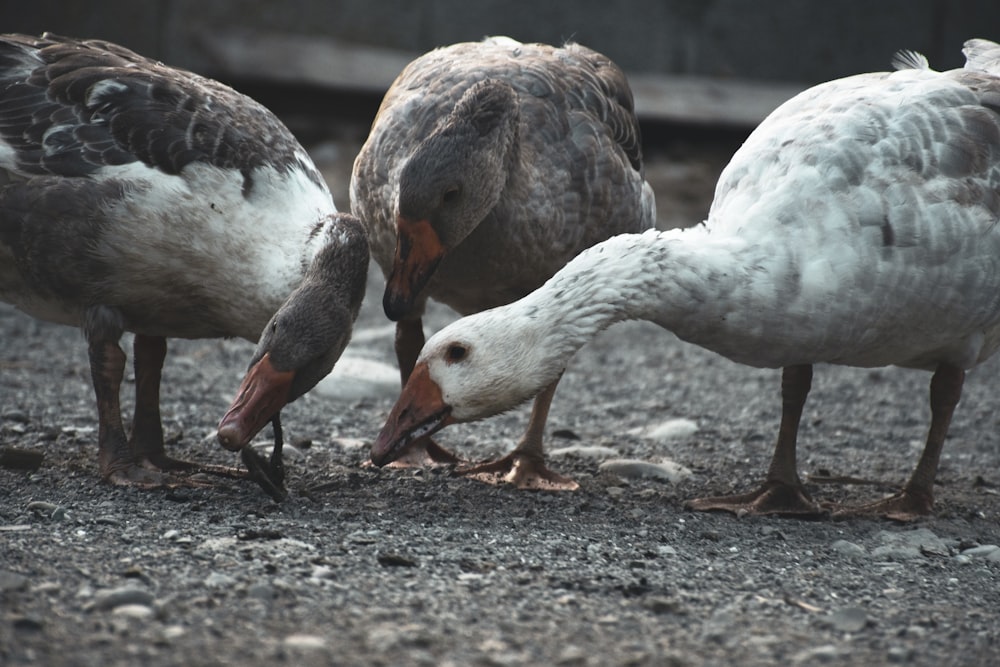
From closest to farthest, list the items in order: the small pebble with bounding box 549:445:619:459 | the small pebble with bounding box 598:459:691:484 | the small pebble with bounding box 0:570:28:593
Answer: the small pebble with bounding box 0:570:28:593, the small pebble with bounding box 598:459:691:484, the small pebble with bounding box 549:445:619:459

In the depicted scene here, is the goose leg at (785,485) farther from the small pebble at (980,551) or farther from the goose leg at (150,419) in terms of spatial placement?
the goose leg at (150,419)

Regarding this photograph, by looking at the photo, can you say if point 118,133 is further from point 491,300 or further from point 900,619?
point 900,619

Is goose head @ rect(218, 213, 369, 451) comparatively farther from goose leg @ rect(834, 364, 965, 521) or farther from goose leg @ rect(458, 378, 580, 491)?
goose leg @ rect(834, 364, 965, 521)

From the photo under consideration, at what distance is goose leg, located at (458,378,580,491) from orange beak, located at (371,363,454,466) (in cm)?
105

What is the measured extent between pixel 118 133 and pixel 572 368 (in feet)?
13.6

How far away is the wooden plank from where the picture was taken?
12.7 metres

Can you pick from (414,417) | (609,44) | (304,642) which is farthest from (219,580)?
(609,44)

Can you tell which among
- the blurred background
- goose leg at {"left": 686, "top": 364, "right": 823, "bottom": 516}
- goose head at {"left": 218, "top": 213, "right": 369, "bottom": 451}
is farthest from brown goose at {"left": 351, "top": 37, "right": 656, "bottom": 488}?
the blurred background

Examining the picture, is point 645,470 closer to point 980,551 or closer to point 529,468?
point 529,468

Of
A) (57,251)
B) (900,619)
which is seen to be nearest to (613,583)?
(900,619)

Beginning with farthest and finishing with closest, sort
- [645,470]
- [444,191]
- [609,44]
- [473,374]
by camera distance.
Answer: [609,44]
[645,470]
[444,191]
[473,374]

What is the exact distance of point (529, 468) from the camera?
19.8ft

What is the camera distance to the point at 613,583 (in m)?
4.28

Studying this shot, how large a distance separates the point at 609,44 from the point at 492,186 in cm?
823
